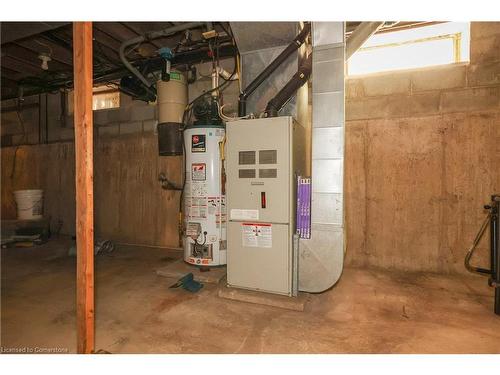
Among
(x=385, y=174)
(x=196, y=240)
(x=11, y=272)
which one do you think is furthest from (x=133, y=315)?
(x=385, y=174)

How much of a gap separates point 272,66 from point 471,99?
7.73 feet

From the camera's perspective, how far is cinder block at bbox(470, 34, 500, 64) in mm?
2949

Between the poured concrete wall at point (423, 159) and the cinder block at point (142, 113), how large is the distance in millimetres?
3205

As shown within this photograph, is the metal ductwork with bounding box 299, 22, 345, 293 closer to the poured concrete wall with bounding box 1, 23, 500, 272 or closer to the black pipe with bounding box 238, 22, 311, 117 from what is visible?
the black pipe with bounding box 238, 22, 311, 117

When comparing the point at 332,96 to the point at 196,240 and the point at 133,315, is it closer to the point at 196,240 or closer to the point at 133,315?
the point at 196,240

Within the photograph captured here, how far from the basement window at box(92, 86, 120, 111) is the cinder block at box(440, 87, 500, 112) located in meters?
5.22

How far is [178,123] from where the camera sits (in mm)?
3805

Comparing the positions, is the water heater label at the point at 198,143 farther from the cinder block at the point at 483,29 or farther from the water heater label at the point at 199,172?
the cinder block at the point at 483,29

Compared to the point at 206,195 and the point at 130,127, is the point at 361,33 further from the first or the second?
the point at 130,127

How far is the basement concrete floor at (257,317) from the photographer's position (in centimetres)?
183

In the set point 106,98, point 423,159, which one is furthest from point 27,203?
point 423,159

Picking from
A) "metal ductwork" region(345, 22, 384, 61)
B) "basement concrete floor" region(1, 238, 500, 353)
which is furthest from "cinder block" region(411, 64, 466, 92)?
"basement concrete floor" region(1, 238, 500, 353)

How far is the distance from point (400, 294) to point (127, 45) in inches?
176

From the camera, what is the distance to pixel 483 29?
2.99 meters
